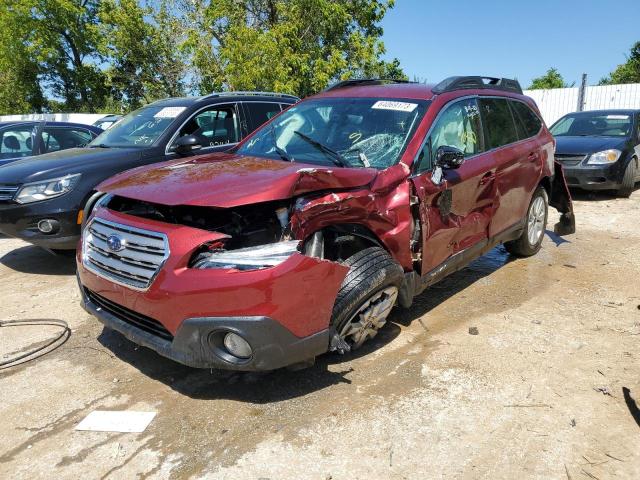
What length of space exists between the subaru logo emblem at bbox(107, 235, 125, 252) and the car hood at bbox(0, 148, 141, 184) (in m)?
2.43

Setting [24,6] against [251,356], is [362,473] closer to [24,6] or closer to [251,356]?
[251,356]

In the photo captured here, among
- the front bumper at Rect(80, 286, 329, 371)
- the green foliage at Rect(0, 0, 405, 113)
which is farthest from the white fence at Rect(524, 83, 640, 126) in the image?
the front bumper at Rect(80, 286, 329, 371)

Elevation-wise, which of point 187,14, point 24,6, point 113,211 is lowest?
point 113,211

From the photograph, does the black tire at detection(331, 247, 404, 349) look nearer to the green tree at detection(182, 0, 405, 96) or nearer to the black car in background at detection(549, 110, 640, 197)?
the black car in background at detection(549, 110, 640, 197)

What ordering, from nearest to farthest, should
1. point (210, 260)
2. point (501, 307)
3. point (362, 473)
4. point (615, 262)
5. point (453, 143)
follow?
point (362, 473) → point (210, 260) → point (453, 143) → point (501, 307) → point (615, 262)

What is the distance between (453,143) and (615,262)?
2.87 metres

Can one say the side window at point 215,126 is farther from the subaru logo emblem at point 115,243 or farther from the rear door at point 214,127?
the subaru logo emblem at point 115,243

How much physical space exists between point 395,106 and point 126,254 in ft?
7.38

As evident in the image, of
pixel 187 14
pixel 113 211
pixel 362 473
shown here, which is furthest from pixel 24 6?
pixel 362 473

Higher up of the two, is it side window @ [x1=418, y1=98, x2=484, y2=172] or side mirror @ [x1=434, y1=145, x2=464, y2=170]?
side window @ [x1=418, y1=98, x2=484, y2=172]

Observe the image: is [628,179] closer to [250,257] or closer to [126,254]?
[250,257]

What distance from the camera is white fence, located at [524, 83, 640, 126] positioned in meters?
17.8

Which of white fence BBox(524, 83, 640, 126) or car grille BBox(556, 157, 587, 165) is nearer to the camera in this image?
car grille BBox(556, 157, 587, 165)

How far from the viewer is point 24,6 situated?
2912 cm
